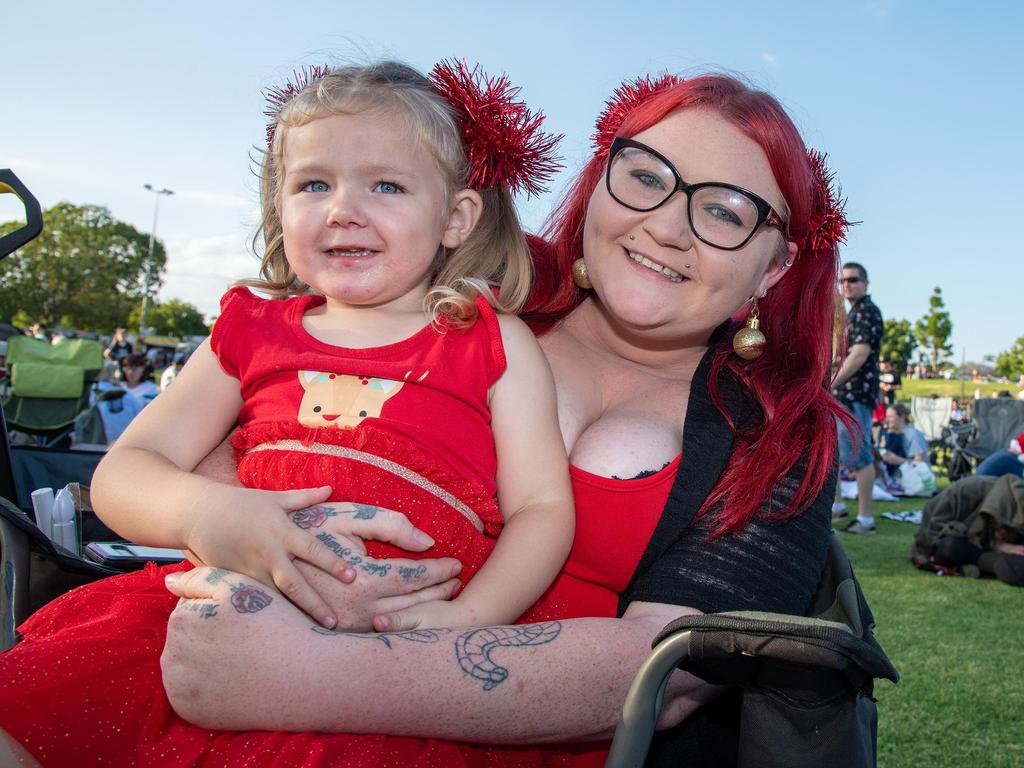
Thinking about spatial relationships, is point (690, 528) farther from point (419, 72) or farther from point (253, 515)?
point (419, 72)

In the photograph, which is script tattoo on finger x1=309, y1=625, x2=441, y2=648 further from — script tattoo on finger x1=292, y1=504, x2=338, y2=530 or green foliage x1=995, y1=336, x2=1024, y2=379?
green foliage x1=995, y1=336, x2=1024, y2=379

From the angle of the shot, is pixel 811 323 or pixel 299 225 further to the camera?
pixel 811 323

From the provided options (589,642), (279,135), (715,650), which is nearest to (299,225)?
(279,135)

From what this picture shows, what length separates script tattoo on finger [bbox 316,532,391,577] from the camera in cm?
141

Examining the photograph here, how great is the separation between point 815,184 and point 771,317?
1.18ft

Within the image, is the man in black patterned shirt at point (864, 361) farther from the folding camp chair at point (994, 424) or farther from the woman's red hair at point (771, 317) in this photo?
the folding camp chair at point (994, 424)

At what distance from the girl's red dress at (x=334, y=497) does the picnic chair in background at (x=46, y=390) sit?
25.7 feet

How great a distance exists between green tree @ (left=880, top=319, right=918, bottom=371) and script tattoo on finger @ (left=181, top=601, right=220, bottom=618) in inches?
3028

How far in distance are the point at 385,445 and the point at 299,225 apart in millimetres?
539

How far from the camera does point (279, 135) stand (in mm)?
1920

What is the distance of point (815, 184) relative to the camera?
211 cm

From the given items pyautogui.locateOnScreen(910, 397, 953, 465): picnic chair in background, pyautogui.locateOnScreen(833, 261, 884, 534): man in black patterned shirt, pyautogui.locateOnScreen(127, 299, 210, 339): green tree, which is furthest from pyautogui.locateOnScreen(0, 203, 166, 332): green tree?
pyautogui.locateOnScreen(833, 261, 884, 534): man in black patterned shirt

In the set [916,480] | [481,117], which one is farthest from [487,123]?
[916,480]

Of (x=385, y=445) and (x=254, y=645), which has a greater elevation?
(x=385, y=445)
